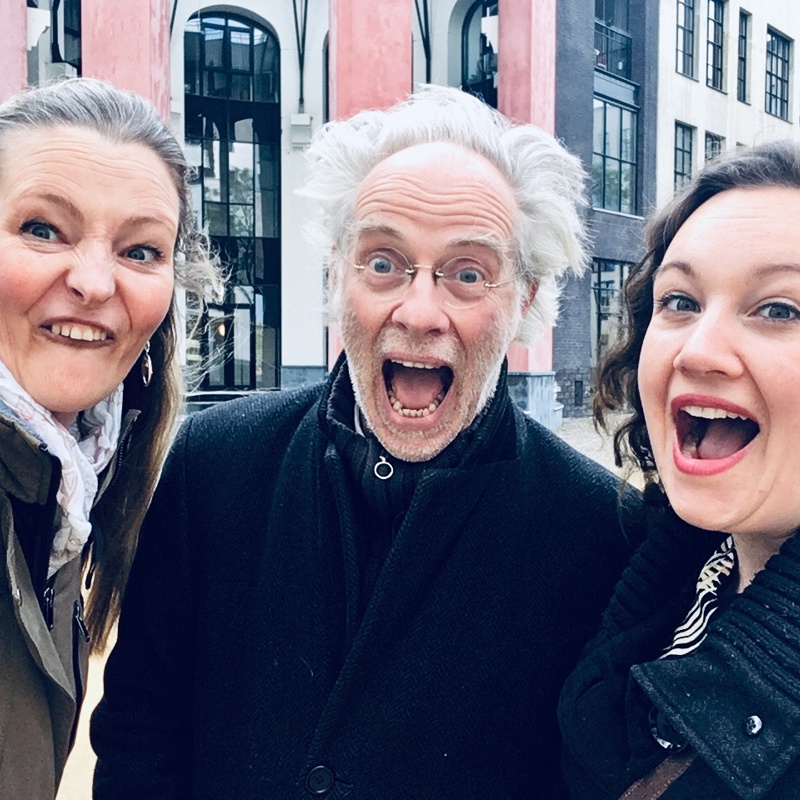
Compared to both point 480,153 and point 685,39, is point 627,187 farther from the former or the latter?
point 480,153

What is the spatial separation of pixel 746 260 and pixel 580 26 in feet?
56.3

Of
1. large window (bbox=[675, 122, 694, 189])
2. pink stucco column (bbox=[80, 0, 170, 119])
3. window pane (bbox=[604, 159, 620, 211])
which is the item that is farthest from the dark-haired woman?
large window (bbox=[675, 122, 694, 189])

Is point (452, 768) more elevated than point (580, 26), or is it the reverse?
point (580, 26)

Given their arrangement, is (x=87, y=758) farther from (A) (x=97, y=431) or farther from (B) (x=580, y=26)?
(B) (x=580, y=26)

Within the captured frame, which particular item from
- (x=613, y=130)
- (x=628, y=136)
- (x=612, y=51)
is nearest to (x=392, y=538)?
(x=613, y=130)

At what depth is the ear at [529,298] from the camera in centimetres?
229

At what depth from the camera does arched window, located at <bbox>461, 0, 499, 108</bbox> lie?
1775 centimetres

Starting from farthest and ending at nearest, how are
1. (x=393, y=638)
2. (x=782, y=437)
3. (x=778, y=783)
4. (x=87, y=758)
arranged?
(x=87, y=758), (x=393, y=638), (x=782, y=437), (x=778, y=783)

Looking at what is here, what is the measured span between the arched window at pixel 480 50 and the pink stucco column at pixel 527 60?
16.4 ft

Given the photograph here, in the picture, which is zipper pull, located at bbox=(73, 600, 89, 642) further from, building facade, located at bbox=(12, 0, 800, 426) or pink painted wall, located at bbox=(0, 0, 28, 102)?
building facade, located at bbox=(12, 0, 800, 426)

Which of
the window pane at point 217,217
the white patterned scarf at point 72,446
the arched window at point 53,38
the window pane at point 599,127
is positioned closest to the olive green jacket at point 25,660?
the white patterned scarf at point 72,446

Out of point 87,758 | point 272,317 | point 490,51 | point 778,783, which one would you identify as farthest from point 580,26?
point 778,783

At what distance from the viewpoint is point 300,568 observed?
196cm

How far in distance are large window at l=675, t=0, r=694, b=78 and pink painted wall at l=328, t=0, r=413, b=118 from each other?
40.4 ft
